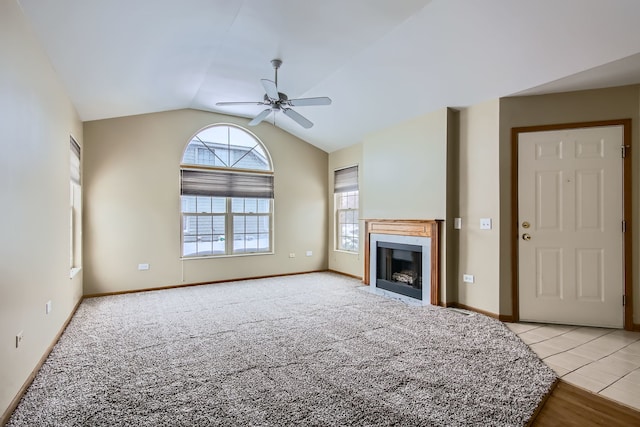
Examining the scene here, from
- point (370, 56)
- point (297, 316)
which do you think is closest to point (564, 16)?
point (370, 56)

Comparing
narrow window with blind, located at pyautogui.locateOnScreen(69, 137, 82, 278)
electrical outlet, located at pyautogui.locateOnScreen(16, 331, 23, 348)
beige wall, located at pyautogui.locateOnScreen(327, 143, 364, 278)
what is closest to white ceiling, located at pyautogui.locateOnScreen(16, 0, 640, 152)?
narrow window with blind, located at pyautogui.locateOnScreen(69, 137, 82, 278)

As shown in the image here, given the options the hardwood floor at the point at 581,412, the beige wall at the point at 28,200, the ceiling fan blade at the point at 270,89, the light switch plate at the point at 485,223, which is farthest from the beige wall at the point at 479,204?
the beige wall at the point at 28,200

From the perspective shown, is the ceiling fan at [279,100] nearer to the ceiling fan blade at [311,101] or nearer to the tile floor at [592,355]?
the ceiling fan blade at [311,101]

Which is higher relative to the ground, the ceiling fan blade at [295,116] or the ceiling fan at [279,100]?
the ceiling fan at [279,100]

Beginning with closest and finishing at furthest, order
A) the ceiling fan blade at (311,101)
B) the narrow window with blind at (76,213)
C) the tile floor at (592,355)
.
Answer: the tile floor at (592,355) → the ceiling fan blade at (311,101) → the narrow window with blind at (76,213)

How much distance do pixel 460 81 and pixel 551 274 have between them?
7.84 ft

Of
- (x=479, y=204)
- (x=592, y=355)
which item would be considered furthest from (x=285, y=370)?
(x=479, y=204)

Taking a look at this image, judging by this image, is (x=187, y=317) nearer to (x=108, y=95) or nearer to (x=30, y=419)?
(x=30, y=419)

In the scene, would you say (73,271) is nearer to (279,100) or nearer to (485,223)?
(279,100)

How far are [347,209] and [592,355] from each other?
444 centimetres

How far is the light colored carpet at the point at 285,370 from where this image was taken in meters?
1.92

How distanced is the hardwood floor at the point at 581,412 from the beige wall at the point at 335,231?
4.02 m

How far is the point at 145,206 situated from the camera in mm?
5281

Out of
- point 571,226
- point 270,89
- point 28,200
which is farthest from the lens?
point 571,226
